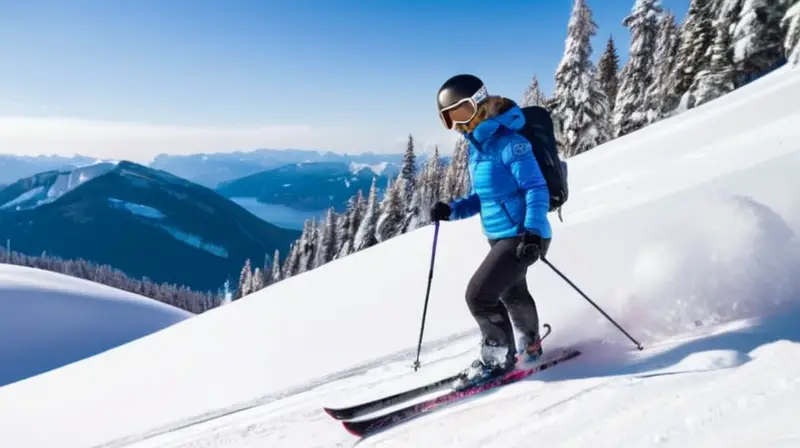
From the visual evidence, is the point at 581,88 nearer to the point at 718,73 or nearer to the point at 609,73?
the point at 718,73

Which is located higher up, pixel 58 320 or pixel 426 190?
pixel 426 190

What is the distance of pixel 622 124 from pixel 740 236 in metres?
35.3

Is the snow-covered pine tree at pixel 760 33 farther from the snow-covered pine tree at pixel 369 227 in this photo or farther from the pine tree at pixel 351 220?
the pine tree at pixel 351 220

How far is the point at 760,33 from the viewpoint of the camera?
2231 centimetres

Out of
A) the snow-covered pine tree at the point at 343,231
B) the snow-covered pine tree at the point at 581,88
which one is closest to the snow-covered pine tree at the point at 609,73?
the snow-covered pine tree at the point at 581,88

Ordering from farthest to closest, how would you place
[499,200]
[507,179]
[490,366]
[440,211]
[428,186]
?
[428,186] → [440,211] → [490,366] → [499,200] → [507,179]

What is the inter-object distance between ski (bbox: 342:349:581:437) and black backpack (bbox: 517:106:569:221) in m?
1.49

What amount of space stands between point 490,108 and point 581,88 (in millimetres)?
27925

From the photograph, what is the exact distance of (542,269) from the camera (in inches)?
283

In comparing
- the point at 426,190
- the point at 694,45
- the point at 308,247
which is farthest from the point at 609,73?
the point at 308,247

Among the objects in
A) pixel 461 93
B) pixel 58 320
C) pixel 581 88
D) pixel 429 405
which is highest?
pixel 581 88

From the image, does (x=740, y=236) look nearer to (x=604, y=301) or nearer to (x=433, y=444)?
(x=604, y=301)

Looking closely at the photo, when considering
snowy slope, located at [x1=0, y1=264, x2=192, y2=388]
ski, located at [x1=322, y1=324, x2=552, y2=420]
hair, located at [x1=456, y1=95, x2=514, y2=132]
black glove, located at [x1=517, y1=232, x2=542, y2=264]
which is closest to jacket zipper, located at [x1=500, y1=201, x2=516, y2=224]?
black glove, located at [x1=517, y1=232, x2=542, y2=264]

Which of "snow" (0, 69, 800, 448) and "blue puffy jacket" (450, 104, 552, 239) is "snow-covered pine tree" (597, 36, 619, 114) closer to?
"snow" (0, 69, 800, 448)
